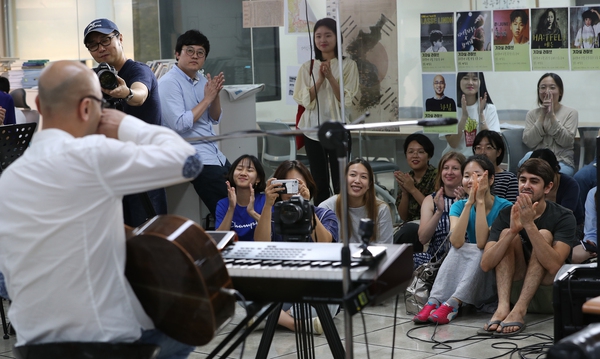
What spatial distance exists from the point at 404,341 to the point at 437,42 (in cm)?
221

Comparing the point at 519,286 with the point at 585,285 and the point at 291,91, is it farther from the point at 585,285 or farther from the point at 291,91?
the point at 291,91

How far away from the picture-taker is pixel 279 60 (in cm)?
607

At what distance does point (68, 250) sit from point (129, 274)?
18cm

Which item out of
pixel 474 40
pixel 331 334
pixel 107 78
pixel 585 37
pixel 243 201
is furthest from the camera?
pixel 474 40

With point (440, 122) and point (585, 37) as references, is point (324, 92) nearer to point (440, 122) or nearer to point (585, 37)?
point (585, 37)

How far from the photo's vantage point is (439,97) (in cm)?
546

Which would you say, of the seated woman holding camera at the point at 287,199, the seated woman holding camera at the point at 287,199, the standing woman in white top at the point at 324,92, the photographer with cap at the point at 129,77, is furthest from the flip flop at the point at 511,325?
the standing woman in white top at the point at 324,92

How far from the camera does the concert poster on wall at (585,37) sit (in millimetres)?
4984

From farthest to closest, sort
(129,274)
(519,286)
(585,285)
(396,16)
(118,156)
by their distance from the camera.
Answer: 1. (396,16)
2. (519,286)
3. (585,285)
4. (129,274)
5. (118,156)

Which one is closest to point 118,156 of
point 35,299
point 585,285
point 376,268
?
point 35,299

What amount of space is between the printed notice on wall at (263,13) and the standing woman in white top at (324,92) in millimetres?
374

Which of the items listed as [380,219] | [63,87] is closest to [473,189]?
[380,219]

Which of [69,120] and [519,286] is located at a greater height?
[69,120]

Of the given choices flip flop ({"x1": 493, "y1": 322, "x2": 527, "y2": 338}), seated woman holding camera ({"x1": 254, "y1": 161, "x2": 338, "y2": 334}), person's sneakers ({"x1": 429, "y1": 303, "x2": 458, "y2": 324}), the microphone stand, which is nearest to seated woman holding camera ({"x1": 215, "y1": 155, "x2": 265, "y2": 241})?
seated woman holding camera ({"x1": 254, "y1": 161, "x2": 338, "y2": 334})
